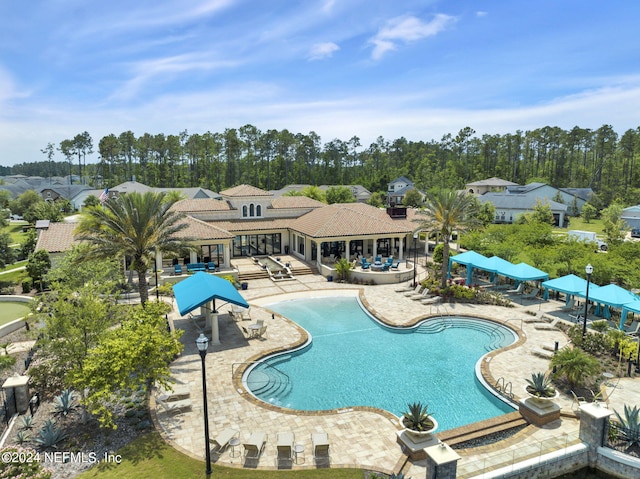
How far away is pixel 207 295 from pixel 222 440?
8.73 meters

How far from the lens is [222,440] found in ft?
42.7

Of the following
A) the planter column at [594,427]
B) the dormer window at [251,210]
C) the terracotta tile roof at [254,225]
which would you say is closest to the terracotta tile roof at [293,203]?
the dormer window at [251,210]

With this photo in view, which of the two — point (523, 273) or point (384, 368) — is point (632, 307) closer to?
point (523, 273)

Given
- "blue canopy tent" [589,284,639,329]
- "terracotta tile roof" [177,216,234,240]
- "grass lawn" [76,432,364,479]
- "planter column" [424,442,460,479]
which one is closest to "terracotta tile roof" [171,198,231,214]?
"terracotta tile roof" [177,216,234,240]

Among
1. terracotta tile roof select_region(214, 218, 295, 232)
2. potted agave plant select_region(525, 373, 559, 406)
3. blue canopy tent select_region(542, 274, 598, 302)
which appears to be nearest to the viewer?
potted agave plant select_region(525, 373, 559, 406)

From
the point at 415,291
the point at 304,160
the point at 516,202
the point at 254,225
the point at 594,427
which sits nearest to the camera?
the point at 594,427

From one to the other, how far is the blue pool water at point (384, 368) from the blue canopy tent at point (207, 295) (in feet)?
11.4

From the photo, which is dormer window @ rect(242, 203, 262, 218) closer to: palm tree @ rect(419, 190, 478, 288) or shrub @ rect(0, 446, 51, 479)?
palm tree @ rect(419, 190, 478, 288)

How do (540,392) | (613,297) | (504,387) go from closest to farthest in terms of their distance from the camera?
(540,392)
(504,387)
(613,297)

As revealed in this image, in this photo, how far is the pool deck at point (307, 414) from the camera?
41.8ft

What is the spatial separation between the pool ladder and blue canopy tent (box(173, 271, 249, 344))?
12.2 m

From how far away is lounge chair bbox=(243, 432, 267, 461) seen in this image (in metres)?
12.5

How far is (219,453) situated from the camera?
42.2ft

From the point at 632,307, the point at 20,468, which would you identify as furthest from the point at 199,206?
the point at 632,307
